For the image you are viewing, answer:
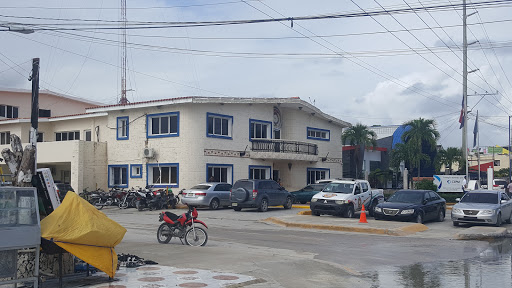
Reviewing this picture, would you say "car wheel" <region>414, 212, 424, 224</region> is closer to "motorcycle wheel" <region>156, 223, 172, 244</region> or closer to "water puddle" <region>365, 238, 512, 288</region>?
"water puddle" <region>365, 238, 512, 288</region>

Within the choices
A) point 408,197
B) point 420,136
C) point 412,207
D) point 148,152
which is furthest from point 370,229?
point 420,136

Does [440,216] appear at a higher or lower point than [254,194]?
lower

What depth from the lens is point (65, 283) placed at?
955cm

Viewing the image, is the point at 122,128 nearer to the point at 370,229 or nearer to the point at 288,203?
the point at 288,203

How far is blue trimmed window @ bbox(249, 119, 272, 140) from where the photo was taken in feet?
119

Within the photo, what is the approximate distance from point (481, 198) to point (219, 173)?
53.1 ft

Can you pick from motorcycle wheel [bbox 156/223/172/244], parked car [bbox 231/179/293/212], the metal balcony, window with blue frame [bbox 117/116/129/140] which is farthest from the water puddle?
window with blue frame [bbox 117/116/129/140]

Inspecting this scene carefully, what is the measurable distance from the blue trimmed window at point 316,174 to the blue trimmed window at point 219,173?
335 inches

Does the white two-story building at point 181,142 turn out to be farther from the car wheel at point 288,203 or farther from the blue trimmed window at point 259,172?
the car wheel at point 288,203

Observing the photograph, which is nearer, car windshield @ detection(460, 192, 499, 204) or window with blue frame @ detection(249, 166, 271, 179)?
car windshield @ detection(460, 192, 499, 204)

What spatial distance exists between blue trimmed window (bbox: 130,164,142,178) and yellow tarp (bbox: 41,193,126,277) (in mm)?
25127

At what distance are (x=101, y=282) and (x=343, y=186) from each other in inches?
682

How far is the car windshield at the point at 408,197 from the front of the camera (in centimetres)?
2305

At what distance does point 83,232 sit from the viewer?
8.88 meters
